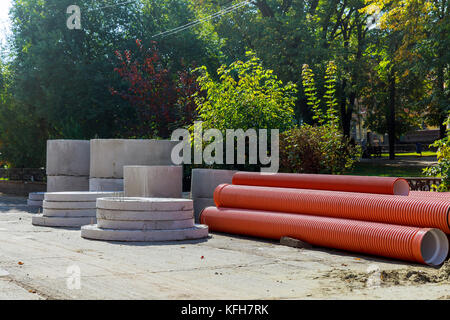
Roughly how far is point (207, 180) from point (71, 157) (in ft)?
18.9

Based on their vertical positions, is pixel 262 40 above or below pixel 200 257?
above

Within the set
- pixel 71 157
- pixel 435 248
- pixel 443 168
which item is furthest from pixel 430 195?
pixel 71 157

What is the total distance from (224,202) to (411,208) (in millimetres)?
4544

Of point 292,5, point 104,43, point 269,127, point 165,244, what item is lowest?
point 165,244

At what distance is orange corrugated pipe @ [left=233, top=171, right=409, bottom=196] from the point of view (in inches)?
390

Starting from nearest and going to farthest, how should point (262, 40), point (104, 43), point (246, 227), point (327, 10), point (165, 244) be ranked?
point (165, 244) < point (246, 227) < point (104, 43) < point (262, 40) < point (327, 10)

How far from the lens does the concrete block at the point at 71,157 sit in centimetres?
1750

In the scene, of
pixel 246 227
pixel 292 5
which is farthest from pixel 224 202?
pixel 292 5

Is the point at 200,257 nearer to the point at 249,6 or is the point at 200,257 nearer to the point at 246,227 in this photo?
the point at 246,227

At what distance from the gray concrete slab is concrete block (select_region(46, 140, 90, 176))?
6.69 metres

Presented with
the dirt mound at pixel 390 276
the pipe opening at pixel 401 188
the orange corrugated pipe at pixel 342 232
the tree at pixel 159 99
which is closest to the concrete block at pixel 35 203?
the tree at pixel 159 99

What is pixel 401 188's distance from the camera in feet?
32.7

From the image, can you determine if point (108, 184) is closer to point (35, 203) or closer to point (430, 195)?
point (35, 203)
